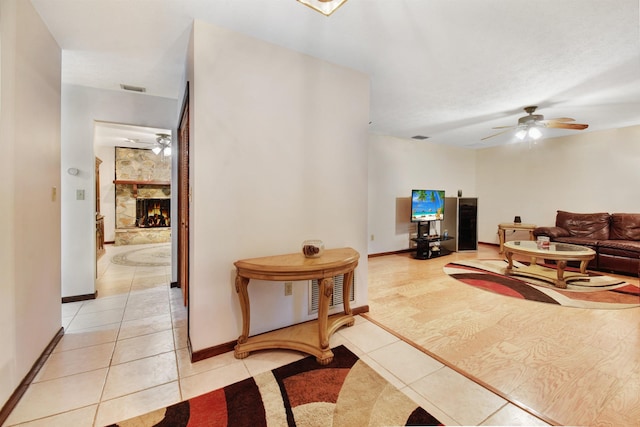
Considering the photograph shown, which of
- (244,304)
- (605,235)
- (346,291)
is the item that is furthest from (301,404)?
(605,235)

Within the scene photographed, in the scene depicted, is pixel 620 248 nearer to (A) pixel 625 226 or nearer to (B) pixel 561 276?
(A) pixel 625 226

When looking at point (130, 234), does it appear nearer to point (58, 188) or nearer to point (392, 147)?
point (58, 188)

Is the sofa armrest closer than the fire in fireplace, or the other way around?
the sofa armrest

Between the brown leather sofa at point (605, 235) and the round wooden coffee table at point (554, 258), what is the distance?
628mm

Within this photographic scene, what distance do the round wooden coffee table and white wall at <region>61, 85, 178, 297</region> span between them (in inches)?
223

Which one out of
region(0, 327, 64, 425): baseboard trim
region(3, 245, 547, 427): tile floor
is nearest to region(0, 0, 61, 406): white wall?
region(0, 327, 64, 425): baseboard trim

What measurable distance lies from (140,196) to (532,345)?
849 cm

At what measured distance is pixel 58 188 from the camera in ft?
7.56

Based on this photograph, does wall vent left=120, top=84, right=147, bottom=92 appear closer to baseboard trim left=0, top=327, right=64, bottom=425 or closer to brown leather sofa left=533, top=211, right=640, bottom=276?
baseboard trim left=0, top=327, right=64, bottom=425

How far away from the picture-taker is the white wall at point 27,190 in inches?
59.9

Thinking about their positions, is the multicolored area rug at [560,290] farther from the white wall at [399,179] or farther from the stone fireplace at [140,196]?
the stone fireplace at [140,196]

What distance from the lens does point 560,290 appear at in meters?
3.52

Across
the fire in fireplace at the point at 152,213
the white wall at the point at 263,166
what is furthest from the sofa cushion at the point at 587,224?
the fire in fireplace at the point at 152,213

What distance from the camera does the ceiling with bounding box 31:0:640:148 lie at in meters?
1.84
